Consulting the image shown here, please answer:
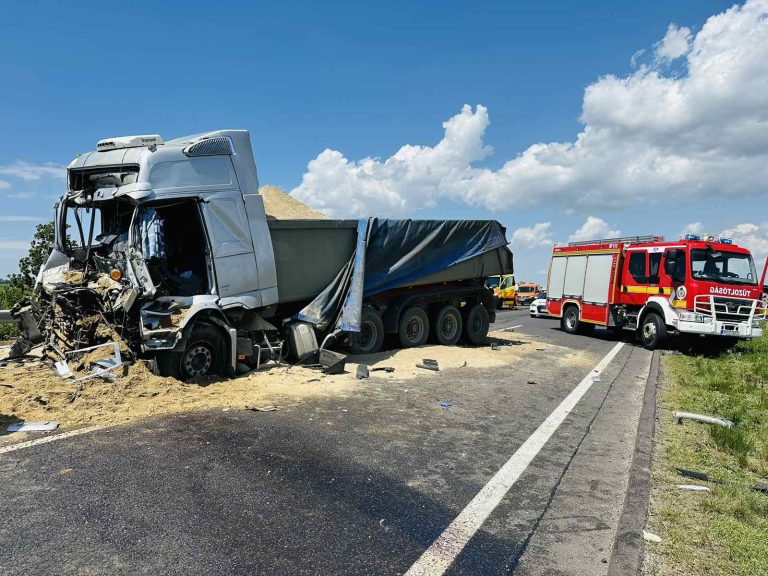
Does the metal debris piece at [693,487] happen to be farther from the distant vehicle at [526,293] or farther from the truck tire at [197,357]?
the distant vehicle at [526,293]

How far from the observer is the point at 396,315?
10.8m

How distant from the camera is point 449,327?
12.3 metres

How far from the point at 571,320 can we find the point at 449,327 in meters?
7.29

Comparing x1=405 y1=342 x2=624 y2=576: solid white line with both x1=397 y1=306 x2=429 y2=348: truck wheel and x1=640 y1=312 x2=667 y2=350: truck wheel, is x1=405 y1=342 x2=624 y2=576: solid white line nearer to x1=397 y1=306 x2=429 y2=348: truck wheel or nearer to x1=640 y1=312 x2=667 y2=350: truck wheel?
x1=397 y1=306 x2=429 y2=348: truck wheel

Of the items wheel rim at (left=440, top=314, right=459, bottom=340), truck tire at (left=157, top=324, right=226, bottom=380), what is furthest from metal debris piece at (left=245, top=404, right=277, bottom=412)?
wheel rim at (left=440, top=314, right=459, bottom=340)

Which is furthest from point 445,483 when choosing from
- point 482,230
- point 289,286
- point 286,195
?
point 286,195

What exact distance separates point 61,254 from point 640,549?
815cm

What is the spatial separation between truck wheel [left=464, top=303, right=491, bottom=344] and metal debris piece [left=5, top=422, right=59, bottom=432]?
29.7 ft

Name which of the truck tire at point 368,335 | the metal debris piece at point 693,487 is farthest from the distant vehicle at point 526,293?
the metal debris piece at point 693,487

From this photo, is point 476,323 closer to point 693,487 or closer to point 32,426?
point 693,487

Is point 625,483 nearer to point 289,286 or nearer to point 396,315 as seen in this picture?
point 289,286

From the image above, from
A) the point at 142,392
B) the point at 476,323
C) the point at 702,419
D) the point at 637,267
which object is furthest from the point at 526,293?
the point at 142,392

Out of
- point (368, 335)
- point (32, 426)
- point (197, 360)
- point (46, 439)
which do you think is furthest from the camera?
point (368, 335)

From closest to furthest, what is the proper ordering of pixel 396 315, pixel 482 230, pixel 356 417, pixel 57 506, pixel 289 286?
1. pixel 57 506
2. pixel 356 417
3. pixel 289 286
4. pixel 396 315
5. pixel 482 230
